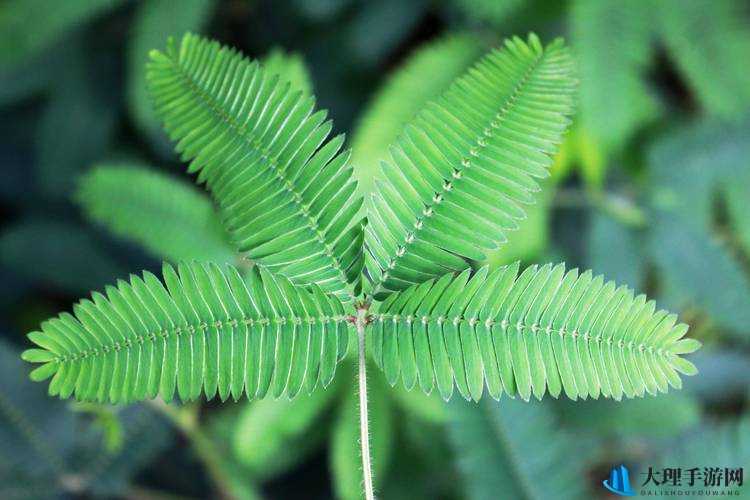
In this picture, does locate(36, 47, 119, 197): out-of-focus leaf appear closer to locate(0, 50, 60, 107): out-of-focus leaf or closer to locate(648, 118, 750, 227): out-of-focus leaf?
locate(0, 50, 60, 107): out-of-focus leaf

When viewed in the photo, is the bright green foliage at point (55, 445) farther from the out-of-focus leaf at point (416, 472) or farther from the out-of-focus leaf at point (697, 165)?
the out-of-focus leaf at point (697, 165)

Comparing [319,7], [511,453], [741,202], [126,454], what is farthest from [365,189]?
[741,202]

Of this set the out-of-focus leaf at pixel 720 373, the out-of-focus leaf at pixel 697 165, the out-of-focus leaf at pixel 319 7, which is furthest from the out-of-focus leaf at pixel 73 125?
the out-of-focus leaf at pixel 720 373

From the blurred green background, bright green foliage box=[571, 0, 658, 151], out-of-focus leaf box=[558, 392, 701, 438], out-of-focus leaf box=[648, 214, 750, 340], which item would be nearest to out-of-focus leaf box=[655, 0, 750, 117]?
the blurred green background

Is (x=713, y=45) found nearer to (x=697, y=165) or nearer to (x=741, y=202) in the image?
(x=697, y=165)

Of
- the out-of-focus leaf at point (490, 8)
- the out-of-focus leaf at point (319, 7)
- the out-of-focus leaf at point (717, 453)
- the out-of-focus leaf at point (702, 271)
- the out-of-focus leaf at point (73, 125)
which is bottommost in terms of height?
the out-of-focus leaf at point (717, 453)

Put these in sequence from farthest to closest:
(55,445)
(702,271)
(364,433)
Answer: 1. (702,271)
2. (55,445)
3. (364,433)
